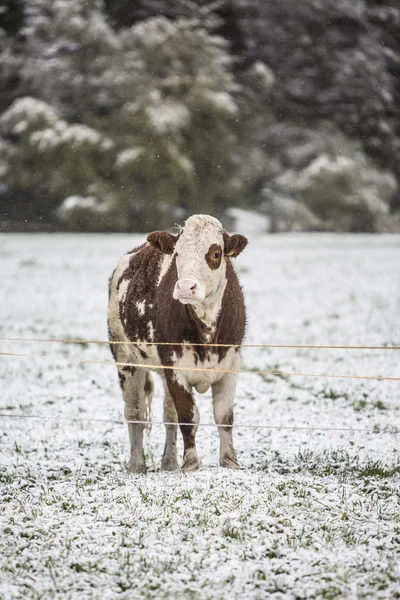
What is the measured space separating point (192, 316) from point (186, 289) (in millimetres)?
674

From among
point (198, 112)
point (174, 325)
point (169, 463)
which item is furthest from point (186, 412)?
point (198, 112)

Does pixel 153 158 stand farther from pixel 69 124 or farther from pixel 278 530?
pixel 278 530

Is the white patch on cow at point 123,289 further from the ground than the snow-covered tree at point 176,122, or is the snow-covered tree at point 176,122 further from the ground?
the white patch on cow at point 123,289

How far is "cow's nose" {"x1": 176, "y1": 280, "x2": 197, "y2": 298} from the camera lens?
18.5 feet

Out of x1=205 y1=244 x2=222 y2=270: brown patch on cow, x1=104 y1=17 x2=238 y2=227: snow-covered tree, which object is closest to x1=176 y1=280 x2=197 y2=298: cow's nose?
x1=205 y1=244 x2=222 y2=270: brown patch on cow

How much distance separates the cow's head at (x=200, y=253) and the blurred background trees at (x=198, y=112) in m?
26.2

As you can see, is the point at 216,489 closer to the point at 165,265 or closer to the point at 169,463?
the point at 169,463

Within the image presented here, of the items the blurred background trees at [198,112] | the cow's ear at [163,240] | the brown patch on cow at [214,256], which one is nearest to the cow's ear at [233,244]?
the brown patch on cow at [214,256]

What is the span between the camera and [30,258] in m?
29.6

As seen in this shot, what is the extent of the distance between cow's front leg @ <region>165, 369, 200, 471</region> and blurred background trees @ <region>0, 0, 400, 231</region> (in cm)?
2624

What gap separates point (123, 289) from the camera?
24.6 ft

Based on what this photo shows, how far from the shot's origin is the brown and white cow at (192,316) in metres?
6.03

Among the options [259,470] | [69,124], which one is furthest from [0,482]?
[69,124]

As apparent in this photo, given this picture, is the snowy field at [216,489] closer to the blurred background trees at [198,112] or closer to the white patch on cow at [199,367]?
the white patch on cow at [199,367]
